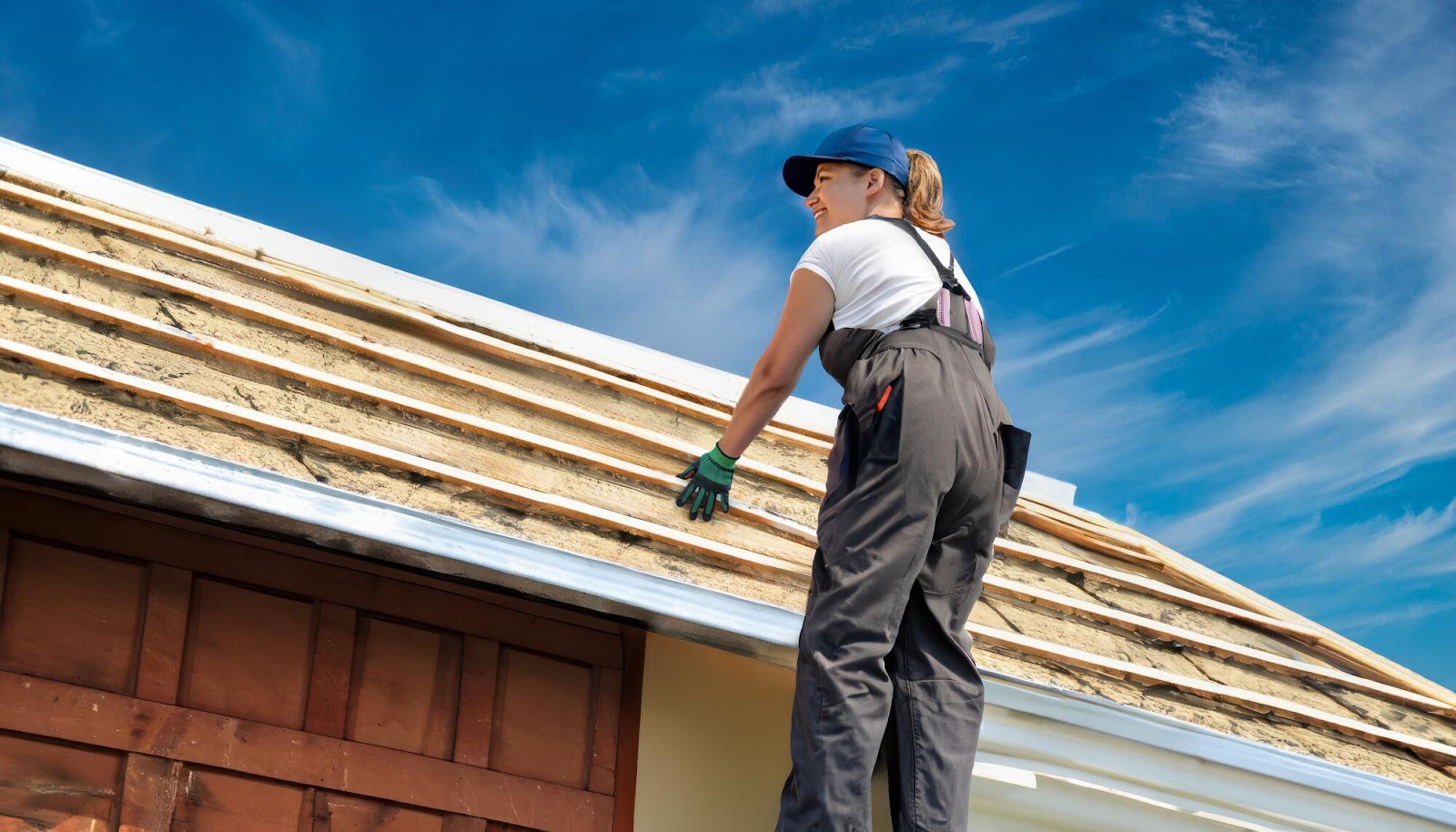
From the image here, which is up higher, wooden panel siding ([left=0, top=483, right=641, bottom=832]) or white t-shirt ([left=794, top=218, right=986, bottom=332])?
white t-shirt ([left=794, top=218, right=986, bottom=332])

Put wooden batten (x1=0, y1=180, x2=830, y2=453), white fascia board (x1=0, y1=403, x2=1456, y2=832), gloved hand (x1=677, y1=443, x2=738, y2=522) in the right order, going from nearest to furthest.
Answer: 1. white fascia board (x1=0, y1=403, x2=1456, y2=832)
2. gloved hand (x1=677, y1=443, x2=738, y2=522)
3. wooden batten (x1=0, y1=180, x2=830, y2=453)

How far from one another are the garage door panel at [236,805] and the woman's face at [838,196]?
190 centimetres

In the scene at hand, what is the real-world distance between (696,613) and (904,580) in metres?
0.58

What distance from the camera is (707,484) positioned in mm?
3473

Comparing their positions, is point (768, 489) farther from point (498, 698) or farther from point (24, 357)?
point (24, 357)

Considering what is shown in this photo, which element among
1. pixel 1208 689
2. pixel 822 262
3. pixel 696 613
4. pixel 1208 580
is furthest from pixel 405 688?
pixel 1208 580

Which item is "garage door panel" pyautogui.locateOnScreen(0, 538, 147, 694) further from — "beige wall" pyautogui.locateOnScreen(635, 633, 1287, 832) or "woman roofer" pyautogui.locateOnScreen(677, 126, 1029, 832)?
"woman roofer" pyautogui.locateOnScreen(677, 126, 1029, 832)

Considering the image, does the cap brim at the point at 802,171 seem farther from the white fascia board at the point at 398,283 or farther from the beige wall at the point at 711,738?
the beige wall at the point at 711,738

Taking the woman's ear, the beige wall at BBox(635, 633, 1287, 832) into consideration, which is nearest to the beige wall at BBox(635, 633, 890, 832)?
the beige wall at BBox(635, 633, 1287, 832)

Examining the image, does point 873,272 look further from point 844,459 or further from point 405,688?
point 405,688

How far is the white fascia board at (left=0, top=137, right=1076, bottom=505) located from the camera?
174 inches

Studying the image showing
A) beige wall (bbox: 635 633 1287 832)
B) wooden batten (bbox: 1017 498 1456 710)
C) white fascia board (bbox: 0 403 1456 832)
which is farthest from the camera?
wooden batten (bbox: 1017 498 1456 710)

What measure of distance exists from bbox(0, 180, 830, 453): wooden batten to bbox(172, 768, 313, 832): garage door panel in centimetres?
171

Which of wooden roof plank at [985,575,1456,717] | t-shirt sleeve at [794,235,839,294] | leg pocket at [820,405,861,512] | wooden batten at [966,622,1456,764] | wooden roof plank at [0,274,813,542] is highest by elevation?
t-shirt sleeve at [794,235,839,294]
